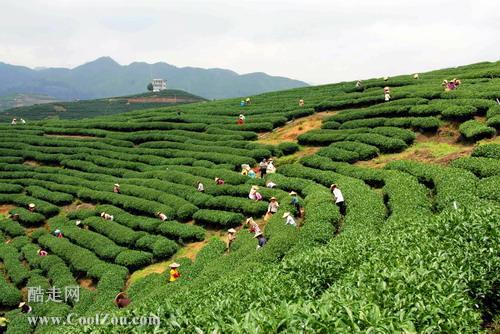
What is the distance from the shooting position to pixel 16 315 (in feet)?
79.2

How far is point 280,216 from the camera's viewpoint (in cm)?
2562

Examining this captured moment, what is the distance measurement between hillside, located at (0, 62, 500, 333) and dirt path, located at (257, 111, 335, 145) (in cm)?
33

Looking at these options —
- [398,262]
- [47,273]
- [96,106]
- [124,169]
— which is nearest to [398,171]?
[398,262]

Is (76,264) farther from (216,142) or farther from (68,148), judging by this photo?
(68,148)

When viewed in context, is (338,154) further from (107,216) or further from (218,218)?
(107,216)

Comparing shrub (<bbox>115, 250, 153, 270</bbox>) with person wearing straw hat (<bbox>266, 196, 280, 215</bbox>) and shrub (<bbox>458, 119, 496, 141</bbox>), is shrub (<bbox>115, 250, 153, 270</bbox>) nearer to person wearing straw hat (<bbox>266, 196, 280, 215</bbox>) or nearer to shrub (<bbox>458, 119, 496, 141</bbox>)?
person wearing straw hat (<bbox>266, 196, 280, 215</bbox>)

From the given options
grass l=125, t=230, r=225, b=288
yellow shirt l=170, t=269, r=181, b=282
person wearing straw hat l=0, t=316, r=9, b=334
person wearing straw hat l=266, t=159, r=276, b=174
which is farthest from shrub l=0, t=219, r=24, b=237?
person wearing straw hat l=266, t=159, r=276, b=174

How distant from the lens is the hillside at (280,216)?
30.4ft

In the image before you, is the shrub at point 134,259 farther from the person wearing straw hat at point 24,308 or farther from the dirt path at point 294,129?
the dirt path at point 294,129

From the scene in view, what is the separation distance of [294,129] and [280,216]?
22082mm

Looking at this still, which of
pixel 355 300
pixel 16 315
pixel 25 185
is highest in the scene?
pixel 355 300

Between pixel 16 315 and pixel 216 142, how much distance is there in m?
25.6

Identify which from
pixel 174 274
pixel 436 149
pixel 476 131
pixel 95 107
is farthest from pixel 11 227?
pixel 95 107

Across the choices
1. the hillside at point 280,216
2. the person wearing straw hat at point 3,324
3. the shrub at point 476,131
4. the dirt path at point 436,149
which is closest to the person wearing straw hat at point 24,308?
the hillside at point 280,216
